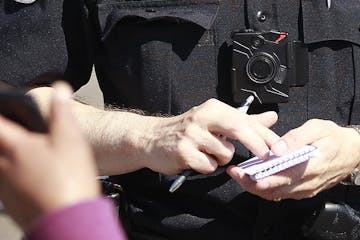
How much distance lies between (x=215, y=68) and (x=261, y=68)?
0.33 ft

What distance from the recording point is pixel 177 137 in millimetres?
1348

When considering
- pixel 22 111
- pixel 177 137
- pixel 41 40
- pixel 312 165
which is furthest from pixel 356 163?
pixel 22 111

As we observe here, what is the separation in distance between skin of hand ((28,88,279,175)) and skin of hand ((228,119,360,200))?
43 mm

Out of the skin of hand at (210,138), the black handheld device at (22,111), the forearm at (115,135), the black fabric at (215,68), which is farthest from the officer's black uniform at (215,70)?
the black handheld device at (22,111)

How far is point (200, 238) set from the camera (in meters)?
1.62

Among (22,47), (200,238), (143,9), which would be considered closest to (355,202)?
(200,238)

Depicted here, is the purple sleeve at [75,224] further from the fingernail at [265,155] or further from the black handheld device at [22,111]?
the fingernail at [265,155]

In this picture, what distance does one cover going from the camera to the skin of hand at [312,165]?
1319 millimetres

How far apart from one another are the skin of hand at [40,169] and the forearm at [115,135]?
0.77 meters

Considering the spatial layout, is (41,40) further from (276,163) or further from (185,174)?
(276,163)

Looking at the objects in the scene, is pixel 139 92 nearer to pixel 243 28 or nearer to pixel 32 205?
Answer: pixel 243 28

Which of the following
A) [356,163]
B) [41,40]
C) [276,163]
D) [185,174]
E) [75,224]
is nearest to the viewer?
[75,224]

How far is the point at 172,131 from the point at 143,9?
1.14 ft

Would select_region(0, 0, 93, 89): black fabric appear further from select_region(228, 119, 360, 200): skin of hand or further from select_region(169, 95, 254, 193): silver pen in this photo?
select_region(228, 119, 360, 200): skin of hand
